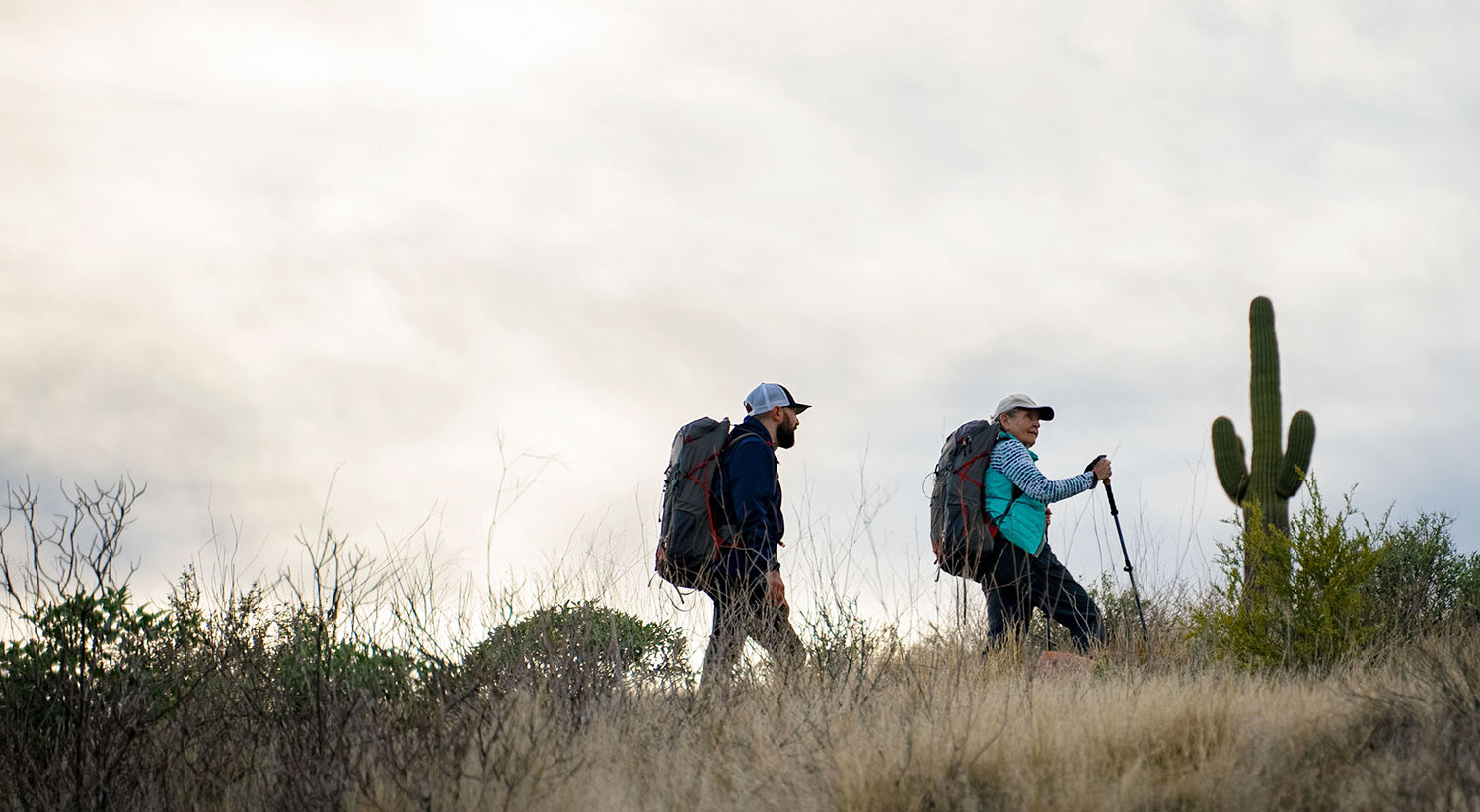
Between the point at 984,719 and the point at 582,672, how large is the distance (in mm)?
2278

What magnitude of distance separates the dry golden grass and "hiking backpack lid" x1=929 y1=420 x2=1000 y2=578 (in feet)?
4.96

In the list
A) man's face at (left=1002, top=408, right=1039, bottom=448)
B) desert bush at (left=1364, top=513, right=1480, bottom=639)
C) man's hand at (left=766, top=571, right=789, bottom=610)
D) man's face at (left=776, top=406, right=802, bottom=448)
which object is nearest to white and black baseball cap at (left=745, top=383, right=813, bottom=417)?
man's face at (left=776, top=406, right=802, bottom=448)

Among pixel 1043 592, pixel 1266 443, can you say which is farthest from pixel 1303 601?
pixel 1266 443

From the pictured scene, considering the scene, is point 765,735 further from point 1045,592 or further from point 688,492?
point 1045,592

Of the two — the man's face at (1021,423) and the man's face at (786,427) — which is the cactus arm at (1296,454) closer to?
the man's face at (1021,423)

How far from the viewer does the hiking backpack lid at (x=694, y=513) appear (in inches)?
257

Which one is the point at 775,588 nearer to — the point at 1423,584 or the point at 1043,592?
the point at 1043,592

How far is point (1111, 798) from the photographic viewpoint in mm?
4141

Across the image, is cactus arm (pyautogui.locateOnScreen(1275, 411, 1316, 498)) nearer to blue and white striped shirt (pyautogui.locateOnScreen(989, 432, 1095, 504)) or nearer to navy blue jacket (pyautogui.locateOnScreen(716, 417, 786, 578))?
blue and white striped shirt (pyautogui.locateOnScreen(989, 432, 1095, 504))

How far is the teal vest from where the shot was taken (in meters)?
7.35

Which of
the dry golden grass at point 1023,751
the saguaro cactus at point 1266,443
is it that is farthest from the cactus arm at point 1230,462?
the dry golden grass at point 1023,751

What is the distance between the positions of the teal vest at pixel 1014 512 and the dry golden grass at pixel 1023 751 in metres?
1.44

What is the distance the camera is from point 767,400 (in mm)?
6797

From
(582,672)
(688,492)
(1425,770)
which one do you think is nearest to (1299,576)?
(1425,770)
